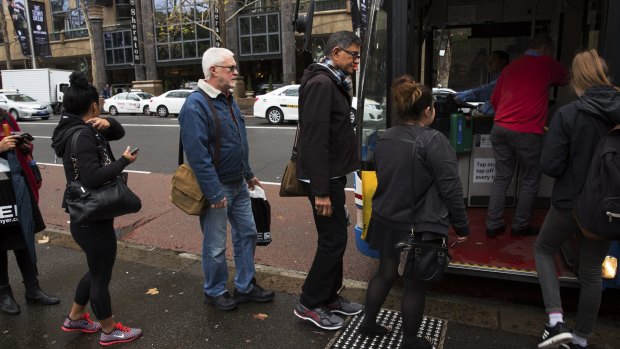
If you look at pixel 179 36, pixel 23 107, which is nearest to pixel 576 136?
pixel 23 107

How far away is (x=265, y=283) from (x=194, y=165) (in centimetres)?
144

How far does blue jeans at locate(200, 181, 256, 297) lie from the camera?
11.3ft

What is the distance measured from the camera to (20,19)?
32.5 meters

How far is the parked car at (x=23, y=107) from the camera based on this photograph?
2319cm

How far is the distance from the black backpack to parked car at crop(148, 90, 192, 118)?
69.8 feet

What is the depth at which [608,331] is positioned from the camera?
127 inches

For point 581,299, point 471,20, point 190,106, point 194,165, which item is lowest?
point 581,299

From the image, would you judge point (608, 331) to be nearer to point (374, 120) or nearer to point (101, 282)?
point (374, 120)

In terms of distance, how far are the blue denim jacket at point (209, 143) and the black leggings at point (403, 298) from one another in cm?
116

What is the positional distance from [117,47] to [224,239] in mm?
35179

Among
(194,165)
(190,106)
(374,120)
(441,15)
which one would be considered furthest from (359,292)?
(441,15)

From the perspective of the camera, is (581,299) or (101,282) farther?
(101,282)

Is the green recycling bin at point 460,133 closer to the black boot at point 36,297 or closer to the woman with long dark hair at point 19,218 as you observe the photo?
the woman with long dark hair at point 19,218

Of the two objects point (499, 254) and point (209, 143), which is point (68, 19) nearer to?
point (209, 143)
